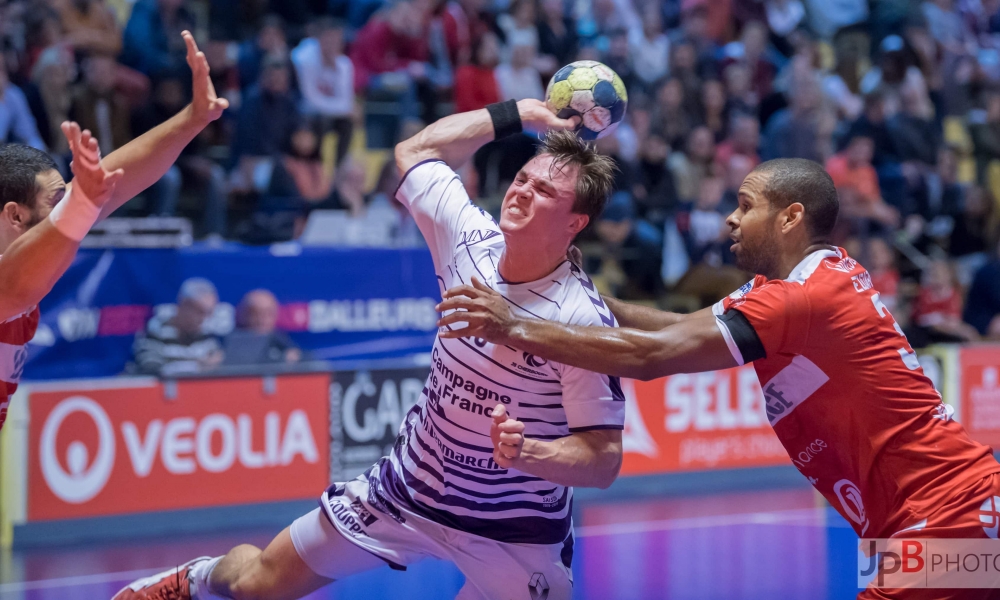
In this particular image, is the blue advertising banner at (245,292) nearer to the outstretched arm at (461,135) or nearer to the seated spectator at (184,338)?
the seated spectator at (184,338)

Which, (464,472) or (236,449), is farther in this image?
(236,449)

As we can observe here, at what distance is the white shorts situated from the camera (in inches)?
163

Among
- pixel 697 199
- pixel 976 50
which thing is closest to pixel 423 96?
pixel 697 199

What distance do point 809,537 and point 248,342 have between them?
457cm

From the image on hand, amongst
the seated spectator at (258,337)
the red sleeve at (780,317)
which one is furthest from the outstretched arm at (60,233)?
the seated spectator at (258,337)

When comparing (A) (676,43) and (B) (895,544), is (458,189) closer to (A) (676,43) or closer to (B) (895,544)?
(B) (895,544)

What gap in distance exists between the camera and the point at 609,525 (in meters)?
8.71

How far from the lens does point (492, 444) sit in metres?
4.10

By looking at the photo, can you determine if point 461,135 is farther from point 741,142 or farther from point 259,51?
point 741,142

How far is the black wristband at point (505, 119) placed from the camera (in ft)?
15.3

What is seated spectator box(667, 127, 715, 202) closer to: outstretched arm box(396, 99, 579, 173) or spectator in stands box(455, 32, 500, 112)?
spectator in stands box(455, 32, 500, 112)

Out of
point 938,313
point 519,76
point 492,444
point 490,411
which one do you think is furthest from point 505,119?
point 938,313

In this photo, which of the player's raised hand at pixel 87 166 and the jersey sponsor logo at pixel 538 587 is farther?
the jersey sponsor logo at pixel 538 587

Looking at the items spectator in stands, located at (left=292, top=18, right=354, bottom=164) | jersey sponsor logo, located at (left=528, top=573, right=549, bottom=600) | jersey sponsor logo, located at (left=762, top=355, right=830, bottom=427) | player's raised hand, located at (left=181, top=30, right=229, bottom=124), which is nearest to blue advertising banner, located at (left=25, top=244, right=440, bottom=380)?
spectator in stands, located at (left=292, top=18, right=354, bottom=164)
